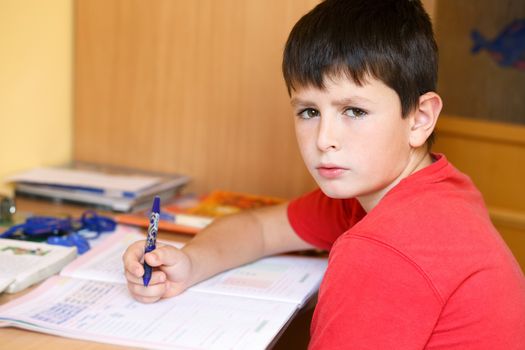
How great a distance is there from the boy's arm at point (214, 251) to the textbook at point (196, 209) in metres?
0.14

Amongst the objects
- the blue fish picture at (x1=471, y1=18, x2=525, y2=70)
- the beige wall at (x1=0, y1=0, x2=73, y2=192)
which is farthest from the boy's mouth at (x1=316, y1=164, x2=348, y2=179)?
the blue fish picture at (x1=471, y1=18, x2=525, y2=70)

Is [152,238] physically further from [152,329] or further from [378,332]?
[378,332]

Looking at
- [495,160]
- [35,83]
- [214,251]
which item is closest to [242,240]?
[214,251]

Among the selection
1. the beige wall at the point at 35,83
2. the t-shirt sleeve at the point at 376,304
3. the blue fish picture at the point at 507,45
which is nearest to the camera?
the t-shirt sleeve at the point at 376,304

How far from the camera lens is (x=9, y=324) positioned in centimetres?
95

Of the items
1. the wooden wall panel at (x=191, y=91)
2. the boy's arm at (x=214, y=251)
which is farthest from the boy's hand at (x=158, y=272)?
the wooden wall panel at (x=191, y=91)

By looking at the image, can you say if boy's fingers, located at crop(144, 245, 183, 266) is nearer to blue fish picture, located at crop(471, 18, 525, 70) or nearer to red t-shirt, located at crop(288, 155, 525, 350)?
red t-shirt, located at crop(288, 155, 525, 350)

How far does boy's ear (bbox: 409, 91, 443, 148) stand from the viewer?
1.05m

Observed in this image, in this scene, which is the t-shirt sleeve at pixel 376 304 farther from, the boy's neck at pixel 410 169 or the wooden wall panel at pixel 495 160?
the wooden wall panel at pixel 495 160

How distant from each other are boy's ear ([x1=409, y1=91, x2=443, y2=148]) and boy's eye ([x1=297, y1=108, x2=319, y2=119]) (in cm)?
13

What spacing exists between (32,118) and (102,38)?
243 mm

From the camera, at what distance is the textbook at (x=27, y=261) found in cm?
108

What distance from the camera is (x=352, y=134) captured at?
3.24 feet

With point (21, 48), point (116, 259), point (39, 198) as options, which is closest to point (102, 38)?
point (21, 48)
